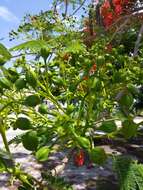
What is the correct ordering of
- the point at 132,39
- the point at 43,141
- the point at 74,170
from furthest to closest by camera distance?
the point at 132,39, the point at 74,170, the point at 43,141

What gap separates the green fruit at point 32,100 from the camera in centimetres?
135

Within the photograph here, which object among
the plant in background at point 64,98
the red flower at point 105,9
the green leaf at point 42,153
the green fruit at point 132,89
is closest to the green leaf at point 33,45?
the plant in background at point 64,98

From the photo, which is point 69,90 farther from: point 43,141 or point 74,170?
point 74,170

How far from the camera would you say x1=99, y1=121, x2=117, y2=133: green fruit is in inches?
53.9

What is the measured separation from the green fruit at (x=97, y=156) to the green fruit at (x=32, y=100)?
0.66 feet

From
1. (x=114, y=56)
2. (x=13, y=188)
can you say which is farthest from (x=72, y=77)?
(x=13, y=188)

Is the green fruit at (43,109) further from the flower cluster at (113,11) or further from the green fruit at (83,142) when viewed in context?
the flower cluster at (113,11)

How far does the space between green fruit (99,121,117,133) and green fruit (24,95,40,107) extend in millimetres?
185

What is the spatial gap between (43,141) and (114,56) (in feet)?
2.11

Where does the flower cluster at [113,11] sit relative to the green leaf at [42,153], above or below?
above

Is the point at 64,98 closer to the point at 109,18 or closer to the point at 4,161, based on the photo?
the point at 4,161

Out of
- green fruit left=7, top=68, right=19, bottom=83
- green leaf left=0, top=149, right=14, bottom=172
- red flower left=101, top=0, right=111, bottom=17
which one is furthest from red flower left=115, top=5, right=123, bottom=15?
green leaf left=0, top=149, right=14, bottom=172

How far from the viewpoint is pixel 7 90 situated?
138 cm

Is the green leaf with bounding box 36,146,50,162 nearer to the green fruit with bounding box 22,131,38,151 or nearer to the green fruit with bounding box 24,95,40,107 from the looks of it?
the green fruit with bounding box 22,131,38,151
